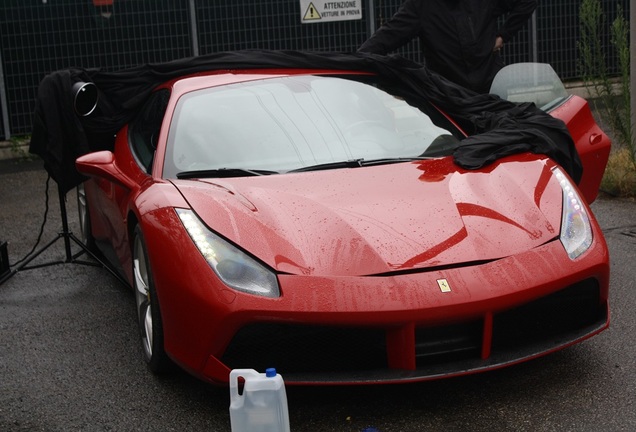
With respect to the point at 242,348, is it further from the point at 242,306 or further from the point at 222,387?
the point at 222,387

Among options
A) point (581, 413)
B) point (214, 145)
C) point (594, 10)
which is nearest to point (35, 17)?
point (594, 10)

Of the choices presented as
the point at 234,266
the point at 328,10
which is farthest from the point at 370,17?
the point at 234,266

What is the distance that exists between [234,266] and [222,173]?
92 centimetres

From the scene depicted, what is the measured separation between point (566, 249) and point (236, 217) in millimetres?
1290

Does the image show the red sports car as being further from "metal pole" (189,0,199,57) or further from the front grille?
"metal pole" (189,0,199,57)

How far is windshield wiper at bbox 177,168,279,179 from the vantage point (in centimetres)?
484

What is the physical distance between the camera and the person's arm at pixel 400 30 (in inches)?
289

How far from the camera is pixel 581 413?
3.99m

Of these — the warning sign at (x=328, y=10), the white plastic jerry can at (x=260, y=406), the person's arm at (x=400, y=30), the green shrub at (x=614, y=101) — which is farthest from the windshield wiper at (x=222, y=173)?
the warning sign at (x=328, y=10)

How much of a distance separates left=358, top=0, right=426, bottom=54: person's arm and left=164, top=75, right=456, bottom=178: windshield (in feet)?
5.80

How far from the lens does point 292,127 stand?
5195 mm

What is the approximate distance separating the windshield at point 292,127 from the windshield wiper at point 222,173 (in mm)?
31

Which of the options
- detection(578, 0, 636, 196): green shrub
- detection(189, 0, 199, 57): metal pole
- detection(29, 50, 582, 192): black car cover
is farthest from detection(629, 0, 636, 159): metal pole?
detection(189, 0, 199, 57): metal pole

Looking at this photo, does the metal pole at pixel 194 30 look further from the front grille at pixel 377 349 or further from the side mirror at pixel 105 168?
the front grille at pixel 377 349
